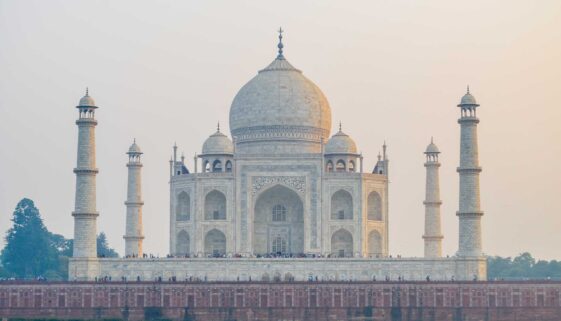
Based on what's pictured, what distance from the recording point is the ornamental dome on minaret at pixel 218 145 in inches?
2292

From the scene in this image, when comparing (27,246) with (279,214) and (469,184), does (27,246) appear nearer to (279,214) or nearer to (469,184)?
(279,214)

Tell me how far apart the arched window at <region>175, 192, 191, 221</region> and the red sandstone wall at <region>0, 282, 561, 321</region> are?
9406mm

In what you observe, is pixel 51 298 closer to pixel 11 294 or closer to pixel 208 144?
pixel 11 294

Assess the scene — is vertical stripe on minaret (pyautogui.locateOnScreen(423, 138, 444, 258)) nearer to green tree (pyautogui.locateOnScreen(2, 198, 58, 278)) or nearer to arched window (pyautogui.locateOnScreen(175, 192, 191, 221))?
arched window (pyautogui.locateOnScreen(175, 192, 191, 221))

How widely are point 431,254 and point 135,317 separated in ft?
51.5

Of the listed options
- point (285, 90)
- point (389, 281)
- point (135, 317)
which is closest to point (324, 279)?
point (389, 281)

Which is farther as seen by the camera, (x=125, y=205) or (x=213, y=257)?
(x=125, y=205)

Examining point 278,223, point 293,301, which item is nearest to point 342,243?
point 278,223

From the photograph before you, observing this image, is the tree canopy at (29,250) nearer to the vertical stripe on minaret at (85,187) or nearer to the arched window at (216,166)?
the arched window at (216,166)

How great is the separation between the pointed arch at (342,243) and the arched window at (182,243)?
6.22 metres

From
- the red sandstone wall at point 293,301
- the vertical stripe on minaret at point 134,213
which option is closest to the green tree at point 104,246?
the vertical stripe on minaret at point 134,213

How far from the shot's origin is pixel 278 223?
57562mm

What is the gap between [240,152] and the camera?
195 ft

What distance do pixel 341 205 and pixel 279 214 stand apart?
9.01ft
